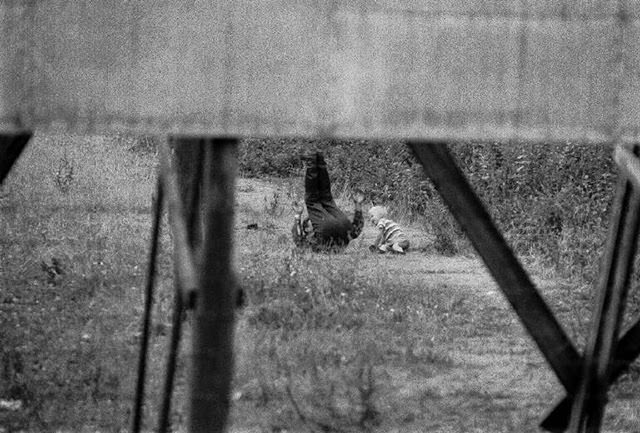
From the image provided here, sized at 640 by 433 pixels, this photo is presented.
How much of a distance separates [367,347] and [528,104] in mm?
5228

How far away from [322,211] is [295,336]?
3297 mm

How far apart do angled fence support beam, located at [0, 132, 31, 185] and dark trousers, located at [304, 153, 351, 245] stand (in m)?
7.03

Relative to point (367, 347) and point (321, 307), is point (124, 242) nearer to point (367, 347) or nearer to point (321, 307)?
point (321, 307)

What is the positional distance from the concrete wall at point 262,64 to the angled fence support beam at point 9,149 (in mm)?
1253

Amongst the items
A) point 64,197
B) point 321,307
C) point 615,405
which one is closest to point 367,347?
point 321,307

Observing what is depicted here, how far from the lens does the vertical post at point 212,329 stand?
415 cm

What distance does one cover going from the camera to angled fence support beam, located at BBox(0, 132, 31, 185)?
5367 millimetres

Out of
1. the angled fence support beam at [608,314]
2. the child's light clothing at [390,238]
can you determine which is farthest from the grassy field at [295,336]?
the angled fence support beam at [608,314]

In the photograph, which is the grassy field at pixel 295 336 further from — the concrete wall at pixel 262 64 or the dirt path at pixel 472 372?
the concrete wall at pixel 262 64

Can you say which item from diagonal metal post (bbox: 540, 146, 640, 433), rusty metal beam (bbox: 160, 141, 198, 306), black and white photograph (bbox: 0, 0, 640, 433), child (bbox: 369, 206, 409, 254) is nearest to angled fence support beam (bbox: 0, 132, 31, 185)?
black and white photograph (bbox: 0, 0, 640, 433)

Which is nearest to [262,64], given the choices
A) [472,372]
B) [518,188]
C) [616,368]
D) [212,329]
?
[212,329]

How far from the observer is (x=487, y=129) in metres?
4.23

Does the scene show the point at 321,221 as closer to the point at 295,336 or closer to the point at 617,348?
the point at 295,336

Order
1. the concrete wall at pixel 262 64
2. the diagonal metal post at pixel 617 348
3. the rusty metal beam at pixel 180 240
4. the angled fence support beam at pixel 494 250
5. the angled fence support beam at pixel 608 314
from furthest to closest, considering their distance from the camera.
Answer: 1. the diagonal metal post at pixel 617 348
2. the angled fence support beam at pixel 608 314
3. the angled fence support beam at pixel 494 250
4. the rusty metal beam at pixel 180 240
5. the concrete wall at pixel 262 64
